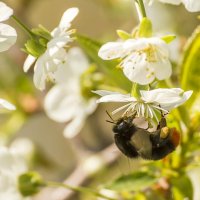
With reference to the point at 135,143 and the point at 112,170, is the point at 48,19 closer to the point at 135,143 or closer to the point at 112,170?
the point at 112,170

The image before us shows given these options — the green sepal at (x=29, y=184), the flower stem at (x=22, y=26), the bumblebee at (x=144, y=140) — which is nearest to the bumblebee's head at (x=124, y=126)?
the bumblebee at (x=144, y=140)

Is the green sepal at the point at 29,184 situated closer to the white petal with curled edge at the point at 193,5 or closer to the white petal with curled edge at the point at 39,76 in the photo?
the white petal with curled edge at the point at 39,76

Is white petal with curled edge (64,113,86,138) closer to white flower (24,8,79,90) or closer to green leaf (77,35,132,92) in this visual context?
green leaf (77,35,132,92)

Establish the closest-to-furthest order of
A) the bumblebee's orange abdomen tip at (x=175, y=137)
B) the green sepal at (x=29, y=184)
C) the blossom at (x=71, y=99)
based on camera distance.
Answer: the bumblebee's orange abdomen tip at (x=175, y=137)
the green sepal at (x=29, y=184)
the blossom at (x=71, y=99)

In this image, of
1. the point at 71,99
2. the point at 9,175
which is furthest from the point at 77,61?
the point at 9,175

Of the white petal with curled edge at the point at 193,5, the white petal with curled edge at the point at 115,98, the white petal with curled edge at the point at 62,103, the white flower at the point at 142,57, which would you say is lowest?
the white petal with curled edge at the point at 62,103

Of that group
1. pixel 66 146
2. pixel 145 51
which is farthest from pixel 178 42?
pixel 66 146

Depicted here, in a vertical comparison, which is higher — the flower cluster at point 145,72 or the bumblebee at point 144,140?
the flower cluster at point 145,72
